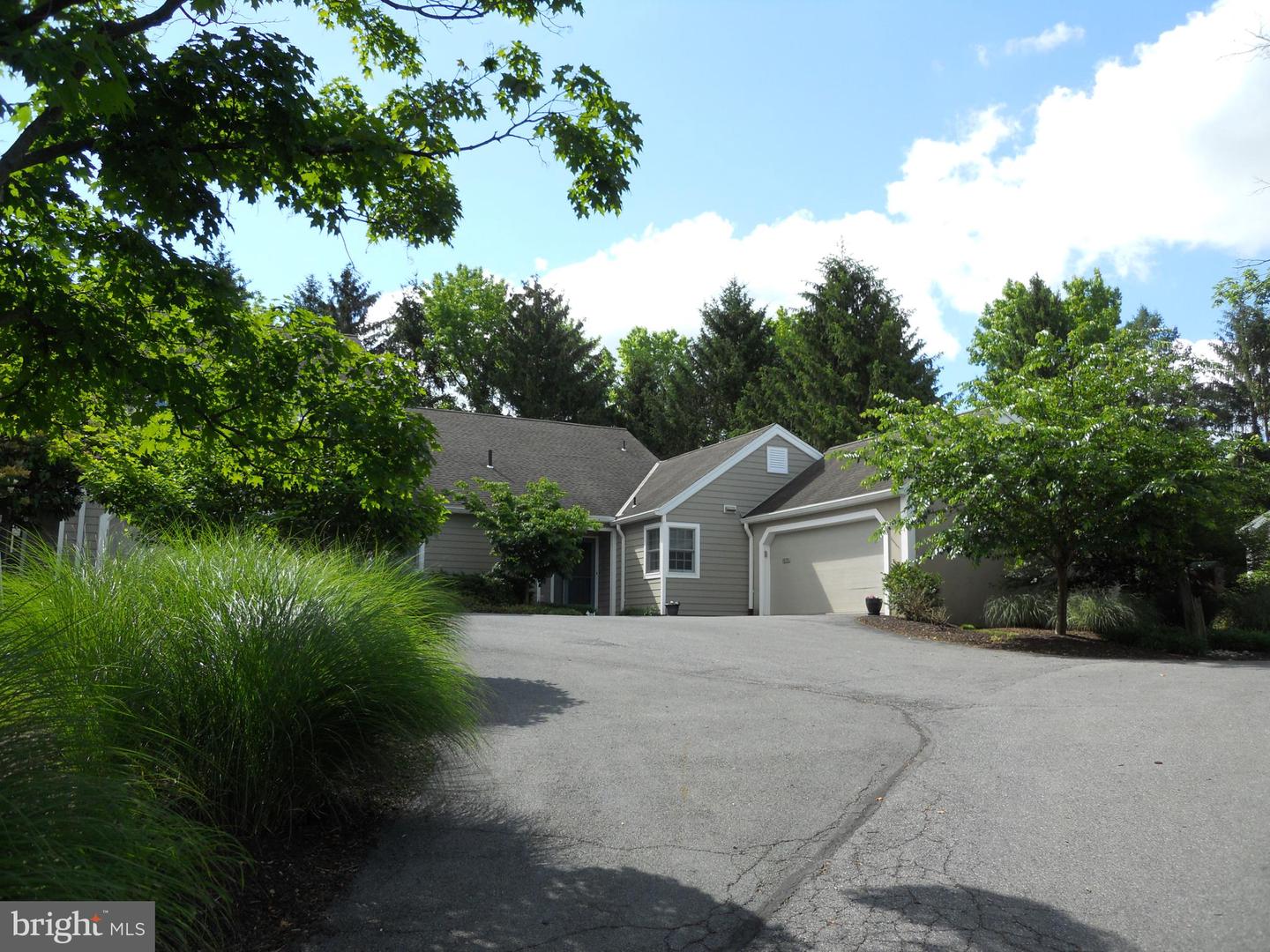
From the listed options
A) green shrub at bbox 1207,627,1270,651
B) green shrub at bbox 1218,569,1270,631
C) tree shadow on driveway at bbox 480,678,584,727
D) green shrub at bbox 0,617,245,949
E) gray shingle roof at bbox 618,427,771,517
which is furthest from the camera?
gray shingle roof at bbox 618,427,771,517

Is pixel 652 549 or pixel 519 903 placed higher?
pixel 652 549

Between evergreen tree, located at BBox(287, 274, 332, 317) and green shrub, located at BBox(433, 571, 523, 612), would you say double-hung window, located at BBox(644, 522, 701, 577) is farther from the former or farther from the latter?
evergreen tree, located at BBox(287, 274, 332, 317)

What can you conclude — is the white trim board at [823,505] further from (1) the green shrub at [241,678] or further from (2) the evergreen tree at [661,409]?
(2) the evergreen tree at [661,409]

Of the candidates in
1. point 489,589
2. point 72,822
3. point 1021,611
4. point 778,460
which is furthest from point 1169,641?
point 72,822

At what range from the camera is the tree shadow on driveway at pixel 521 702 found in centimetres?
818

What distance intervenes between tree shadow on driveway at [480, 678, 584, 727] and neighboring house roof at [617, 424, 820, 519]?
14.1m

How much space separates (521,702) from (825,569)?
47.2ft

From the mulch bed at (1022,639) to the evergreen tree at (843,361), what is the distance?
19.6 metres

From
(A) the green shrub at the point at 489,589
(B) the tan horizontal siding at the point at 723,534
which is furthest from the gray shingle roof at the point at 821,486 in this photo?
(A) the green shrub at the point at 489,589

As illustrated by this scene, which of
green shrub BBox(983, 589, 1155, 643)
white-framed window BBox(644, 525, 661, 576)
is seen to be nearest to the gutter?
white-framed window BBox(644, 525, 661, 576)

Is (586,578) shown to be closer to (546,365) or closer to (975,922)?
(546,365)

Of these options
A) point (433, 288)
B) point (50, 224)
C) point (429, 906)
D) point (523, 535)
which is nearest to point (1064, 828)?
point (429, 906)

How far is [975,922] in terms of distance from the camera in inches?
171

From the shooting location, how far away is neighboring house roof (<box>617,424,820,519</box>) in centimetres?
2430
